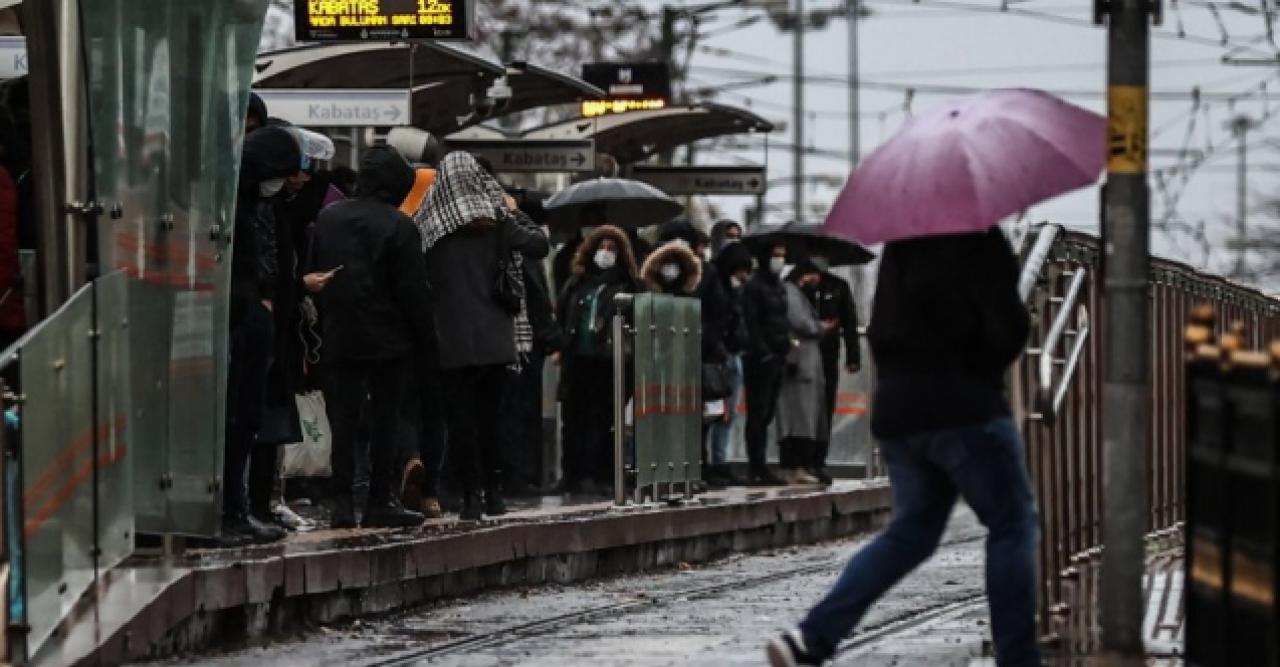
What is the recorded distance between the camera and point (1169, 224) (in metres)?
67.7

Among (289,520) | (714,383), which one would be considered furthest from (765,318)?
(289,520)

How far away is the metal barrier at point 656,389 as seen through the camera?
1830 centimetres

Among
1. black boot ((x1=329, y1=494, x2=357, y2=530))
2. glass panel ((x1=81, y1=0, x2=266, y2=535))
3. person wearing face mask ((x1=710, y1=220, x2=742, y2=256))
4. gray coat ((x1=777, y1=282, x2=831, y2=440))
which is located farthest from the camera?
gray coat ((x1=777, y1=282, x2=831, y2=440))

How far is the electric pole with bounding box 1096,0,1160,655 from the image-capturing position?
32.7ft

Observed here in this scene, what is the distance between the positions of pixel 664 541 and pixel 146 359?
7.55 meters

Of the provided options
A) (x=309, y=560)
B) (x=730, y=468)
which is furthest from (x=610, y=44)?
Answer: (x=309, y=560)

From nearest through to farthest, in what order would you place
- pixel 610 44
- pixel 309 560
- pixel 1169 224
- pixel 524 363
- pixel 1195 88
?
pixel 309 560
pixel 524 363
pixel 1195 88
pixel 610 44
pixel 1169 224

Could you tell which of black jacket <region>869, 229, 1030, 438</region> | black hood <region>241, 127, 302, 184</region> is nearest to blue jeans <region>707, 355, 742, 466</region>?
black hood <region>241, 127, 302, 184</region>

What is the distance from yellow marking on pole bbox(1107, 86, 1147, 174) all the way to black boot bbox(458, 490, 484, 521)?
6.66m

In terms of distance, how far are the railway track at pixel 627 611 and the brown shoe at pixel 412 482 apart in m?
1.22

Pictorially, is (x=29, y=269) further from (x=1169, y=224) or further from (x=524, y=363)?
(x=1169, y=224)

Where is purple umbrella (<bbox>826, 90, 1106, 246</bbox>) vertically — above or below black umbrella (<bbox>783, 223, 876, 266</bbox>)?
above

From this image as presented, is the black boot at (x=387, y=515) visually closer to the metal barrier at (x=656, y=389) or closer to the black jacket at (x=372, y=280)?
the black jacket at (x=372, y=280)

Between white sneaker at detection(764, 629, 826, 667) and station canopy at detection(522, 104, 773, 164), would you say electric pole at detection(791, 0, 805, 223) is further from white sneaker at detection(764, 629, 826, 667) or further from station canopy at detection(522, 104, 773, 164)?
white sneaker at detection(764, 629, 826, 667)
